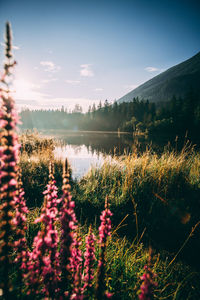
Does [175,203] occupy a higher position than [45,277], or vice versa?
→ [45,277]

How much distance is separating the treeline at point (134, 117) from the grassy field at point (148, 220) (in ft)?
8.93

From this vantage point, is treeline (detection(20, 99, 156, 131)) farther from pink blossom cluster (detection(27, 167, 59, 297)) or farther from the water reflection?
pink blossom cluster (detection(27, 167, 59, 297))

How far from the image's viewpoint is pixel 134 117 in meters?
58.8

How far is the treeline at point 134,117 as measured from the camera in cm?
4584

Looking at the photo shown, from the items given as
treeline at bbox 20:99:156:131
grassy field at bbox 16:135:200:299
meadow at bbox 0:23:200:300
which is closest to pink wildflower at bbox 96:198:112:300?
meadow at bbox 0:23:200:300

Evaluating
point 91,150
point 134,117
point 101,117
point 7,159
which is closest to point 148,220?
point 7,159

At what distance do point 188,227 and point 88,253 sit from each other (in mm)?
3759

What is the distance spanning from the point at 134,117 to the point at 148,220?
190 feet

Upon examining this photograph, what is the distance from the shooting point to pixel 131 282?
233cm

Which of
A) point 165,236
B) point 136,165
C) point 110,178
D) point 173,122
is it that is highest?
point 173,122

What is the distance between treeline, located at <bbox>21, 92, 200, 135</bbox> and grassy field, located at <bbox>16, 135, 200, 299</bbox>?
107 inches

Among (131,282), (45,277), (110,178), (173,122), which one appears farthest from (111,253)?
(173,122)

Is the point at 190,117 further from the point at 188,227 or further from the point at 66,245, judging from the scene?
the point at 66,245

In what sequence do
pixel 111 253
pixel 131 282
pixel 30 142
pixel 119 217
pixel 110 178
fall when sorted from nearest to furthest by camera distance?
pixel 131 282, pixel 111 253, pixel 119 217, pixel 110 178, pixel 30 142
